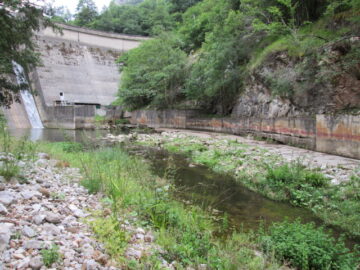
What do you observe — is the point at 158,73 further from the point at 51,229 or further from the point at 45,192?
the point at 51,229

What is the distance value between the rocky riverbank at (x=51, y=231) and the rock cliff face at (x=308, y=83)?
1012 cm

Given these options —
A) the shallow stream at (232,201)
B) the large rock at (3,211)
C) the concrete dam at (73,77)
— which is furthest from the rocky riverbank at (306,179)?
the concrete dam at (73,77)

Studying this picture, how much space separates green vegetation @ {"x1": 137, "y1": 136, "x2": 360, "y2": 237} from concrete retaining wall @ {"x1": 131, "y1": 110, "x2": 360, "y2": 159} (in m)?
2.33

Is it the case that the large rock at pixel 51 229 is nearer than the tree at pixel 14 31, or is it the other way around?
the large rock at pixel 51 229

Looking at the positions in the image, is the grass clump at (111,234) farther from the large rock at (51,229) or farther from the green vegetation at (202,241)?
the large rock at (51,229)

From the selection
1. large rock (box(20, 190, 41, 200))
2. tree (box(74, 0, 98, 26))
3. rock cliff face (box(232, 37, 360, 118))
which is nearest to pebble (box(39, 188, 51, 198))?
large rock (box(20, 190, 41, 200))

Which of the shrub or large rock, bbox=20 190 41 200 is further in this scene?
the shrub

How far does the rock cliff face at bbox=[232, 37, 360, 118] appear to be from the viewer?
1098 centimetres

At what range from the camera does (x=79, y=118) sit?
2803 centimetres

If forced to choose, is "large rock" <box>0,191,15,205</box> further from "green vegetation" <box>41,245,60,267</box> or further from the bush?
the bush

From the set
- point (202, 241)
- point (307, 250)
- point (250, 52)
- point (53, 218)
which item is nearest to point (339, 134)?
point (307, 250)

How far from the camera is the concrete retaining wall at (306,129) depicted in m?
9.48

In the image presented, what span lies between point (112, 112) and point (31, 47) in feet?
86.2

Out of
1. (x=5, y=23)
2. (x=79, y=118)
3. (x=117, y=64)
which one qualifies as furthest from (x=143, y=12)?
(x=5, y=23)
